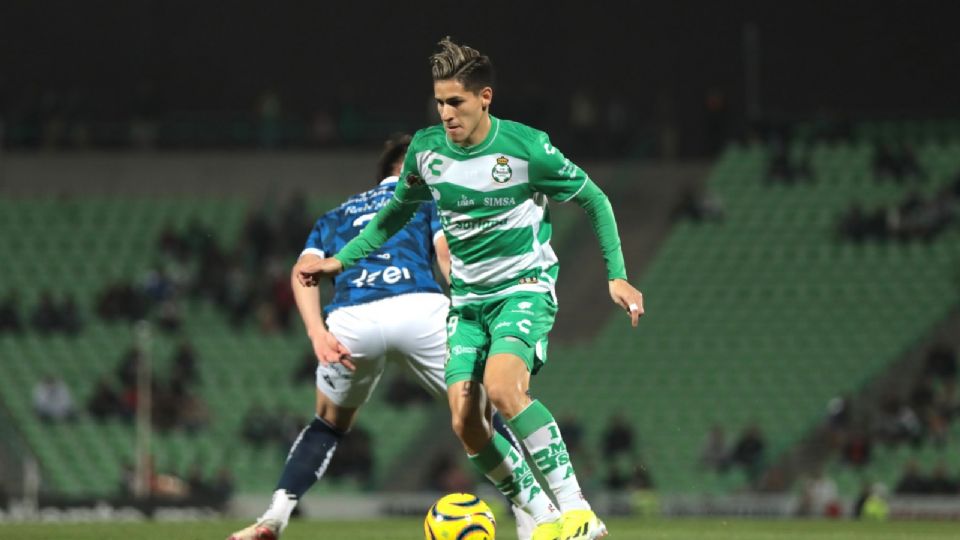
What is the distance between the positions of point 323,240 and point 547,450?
2156mm

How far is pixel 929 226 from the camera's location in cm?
2716

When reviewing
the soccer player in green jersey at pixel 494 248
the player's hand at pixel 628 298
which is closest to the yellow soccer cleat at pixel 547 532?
the soccer player in green jersey at pixel 494 248

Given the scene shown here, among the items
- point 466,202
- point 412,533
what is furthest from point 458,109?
point 412,533

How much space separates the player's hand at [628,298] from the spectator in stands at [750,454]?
1574 centimetres

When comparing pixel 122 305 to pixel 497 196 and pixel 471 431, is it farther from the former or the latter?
pixel 497 196

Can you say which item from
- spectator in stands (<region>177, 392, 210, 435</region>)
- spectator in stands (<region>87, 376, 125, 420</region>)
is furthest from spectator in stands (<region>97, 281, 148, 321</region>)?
spectator in stands (<region>177, 392, 210, 435</region>)

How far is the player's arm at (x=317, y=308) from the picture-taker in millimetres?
8789

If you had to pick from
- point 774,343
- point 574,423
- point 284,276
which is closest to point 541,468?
point 574,423

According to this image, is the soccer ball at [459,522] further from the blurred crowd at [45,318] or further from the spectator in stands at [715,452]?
the blurred crowd at [45,318]

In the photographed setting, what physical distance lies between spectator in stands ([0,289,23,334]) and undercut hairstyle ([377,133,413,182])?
744 inches

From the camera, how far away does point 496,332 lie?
8297 millimetres

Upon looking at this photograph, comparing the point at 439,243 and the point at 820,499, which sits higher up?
the point at 439,243

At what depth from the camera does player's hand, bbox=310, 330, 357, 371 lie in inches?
346

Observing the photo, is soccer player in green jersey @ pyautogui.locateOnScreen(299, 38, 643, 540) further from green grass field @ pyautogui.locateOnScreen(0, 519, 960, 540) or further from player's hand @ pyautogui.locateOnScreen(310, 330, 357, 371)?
green grass field @ pyautogui.locateOnScreen(0, 519, 960, 540)
